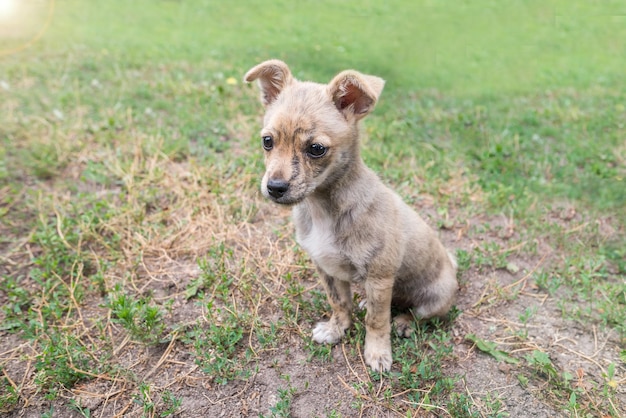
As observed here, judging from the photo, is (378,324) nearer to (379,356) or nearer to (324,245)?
(379,356)

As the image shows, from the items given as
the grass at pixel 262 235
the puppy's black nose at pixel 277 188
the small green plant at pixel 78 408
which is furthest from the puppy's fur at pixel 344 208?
the small green plant at pixel 78 408

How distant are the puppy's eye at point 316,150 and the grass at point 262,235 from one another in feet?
4.96

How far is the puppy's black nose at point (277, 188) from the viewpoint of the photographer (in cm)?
276

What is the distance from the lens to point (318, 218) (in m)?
3.22

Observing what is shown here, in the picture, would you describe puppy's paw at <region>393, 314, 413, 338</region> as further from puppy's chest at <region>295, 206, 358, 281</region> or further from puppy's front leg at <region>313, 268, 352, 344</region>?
puppy's chest at <region>295, 206, 358, 281</region>

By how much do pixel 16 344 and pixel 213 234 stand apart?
1.86 m

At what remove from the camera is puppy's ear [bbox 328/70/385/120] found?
9.42 feet

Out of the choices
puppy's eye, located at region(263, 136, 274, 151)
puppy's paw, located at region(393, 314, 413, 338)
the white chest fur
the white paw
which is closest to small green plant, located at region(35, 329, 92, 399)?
the white paw

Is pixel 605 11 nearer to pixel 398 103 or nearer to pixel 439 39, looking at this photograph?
pixel 439 39

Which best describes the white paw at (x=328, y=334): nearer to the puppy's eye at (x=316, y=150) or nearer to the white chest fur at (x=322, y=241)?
the white chest fur at (x=322, y=241)

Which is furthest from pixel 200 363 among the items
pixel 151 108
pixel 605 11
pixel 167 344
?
pixel 605 11

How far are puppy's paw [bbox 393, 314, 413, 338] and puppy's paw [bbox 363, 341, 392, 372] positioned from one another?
29 centimetres

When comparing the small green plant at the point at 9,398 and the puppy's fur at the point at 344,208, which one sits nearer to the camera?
the puppy's fur at the point at 344,208

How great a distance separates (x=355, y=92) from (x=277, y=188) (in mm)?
840
